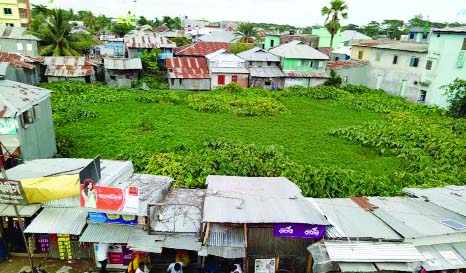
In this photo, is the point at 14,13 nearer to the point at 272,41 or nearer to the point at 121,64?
the point at 121,64

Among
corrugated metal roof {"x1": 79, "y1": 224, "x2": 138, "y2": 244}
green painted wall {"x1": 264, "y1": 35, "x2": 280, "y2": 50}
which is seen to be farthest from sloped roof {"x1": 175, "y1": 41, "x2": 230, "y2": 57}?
corrugated metal roof {"x1": 79, "y1": 224, "x2": 138, "y2": 244}

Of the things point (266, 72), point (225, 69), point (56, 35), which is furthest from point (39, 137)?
point (56, 35)

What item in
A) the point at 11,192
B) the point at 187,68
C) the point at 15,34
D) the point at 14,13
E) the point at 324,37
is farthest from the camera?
the point at 324,37

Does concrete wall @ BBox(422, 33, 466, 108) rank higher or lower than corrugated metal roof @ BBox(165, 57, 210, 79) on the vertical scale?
higher

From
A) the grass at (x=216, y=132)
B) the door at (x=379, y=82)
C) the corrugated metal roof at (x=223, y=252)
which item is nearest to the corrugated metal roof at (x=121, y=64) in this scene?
the grass at (x=216, y=132)

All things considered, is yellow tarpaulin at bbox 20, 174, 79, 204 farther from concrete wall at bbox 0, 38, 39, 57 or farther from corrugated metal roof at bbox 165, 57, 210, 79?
concrete wall at bbox 0, 38, 39, 57

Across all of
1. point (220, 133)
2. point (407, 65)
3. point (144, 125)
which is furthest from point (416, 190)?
point (407, 65)
